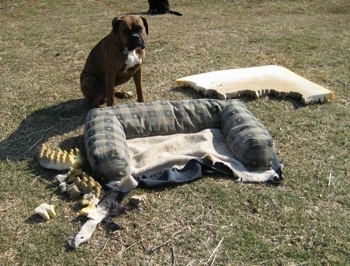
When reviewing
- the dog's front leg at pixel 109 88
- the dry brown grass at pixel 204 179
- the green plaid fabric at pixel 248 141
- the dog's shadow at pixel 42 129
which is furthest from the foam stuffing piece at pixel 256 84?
the dog's shadow at pixel 42 129

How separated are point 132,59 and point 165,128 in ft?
2.67

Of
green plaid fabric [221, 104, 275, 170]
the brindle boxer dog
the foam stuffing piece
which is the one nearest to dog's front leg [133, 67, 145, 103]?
the brindle boxer dog

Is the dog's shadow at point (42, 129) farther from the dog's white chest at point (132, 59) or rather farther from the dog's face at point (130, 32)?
the dog's face at point (130, 32)

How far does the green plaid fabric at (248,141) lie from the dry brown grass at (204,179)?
27 cm

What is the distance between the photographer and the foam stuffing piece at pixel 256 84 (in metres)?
5.23

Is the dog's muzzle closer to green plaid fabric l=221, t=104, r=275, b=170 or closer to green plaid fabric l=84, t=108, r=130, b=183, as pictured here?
green plaid fabric l=84, t=108, r=130, b=183

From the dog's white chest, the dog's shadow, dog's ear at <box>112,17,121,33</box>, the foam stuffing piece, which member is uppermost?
dog's ear at <box>112,17,121,33</box>

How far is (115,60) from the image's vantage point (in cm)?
443

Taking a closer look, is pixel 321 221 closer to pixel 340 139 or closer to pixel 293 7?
pixel 340 139

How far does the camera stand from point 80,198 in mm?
3459

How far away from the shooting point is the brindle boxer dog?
4320 millimetres

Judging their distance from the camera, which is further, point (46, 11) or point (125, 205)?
point (46, 11)

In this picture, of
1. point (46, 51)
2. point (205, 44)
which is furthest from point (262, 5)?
point (46, 51)

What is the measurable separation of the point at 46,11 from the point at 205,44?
198 inches
